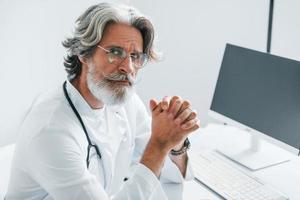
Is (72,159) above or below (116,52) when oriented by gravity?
below

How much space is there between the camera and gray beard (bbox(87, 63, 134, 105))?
1.22m

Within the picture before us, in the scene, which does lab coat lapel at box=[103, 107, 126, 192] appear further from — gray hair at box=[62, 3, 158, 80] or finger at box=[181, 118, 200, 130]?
finger at box=[181, 118, 200, 130]

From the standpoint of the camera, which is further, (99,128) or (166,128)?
(99,128)

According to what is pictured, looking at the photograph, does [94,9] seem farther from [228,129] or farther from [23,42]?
[228,129]

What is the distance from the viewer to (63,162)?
106 centimetres

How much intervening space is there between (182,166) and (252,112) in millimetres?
398

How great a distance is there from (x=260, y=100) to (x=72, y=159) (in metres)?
0.82

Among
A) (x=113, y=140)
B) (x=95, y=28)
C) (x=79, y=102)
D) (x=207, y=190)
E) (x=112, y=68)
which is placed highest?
(x=95, y=28)

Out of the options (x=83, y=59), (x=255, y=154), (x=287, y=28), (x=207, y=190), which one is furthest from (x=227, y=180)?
(x=287, y=28)

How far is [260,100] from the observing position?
1.53 m

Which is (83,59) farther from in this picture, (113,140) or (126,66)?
(113,140)

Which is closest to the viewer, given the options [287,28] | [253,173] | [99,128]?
[99,128]

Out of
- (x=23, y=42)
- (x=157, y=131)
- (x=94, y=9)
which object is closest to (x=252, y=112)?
(x=157, y=131)

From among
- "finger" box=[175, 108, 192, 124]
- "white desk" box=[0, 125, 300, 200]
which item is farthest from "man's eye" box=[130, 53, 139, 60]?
"white desk" box=[0, 125, 300, 200]
